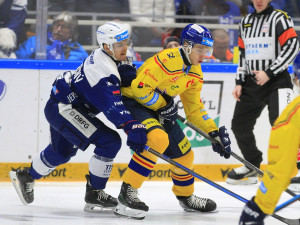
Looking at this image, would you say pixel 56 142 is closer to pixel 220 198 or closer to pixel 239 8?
pixel 220 198

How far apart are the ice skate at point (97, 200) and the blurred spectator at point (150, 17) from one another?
1.54m

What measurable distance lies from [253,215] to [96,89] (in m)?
1.43

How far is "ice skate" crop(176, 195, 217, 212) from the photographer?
3938mm

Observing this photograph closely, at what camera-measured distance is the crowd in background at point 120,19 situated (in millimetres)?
4922

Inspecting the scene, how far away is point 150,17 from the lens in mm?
5195

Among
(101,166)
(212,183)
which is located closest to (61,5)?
(101,166)

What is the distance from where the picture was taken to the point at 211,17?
17.3 ft

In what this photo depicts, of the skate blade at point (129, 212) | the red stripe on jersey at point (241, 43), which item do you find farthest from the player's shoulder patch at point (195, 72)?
the red stripe on jersey at point (241, 43)

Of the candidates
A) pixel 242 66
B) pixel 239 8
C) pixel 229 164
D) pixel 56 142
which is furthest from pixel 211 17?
pixel 56 142

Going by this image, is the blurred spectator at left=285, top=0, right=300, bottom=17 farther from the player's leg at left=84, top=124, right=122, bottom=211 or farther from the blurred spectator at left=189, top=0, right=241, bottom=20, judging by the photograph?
the player's leg at left=84, top=124, right=122, bottom=211

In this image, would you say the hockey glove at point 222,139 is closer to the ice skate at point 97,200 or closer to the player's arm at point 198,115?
the player's arm at point 198,115

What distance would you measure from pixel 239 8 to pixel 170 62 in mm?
1855

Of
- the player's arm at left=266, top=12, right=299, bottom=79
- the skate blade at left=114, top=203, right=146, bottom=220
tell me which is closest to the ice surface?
the skate blade at left=114, top=203, right=146, bottom=220

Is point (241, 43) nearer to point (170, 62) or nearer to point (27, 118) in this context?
point (170, 62)
